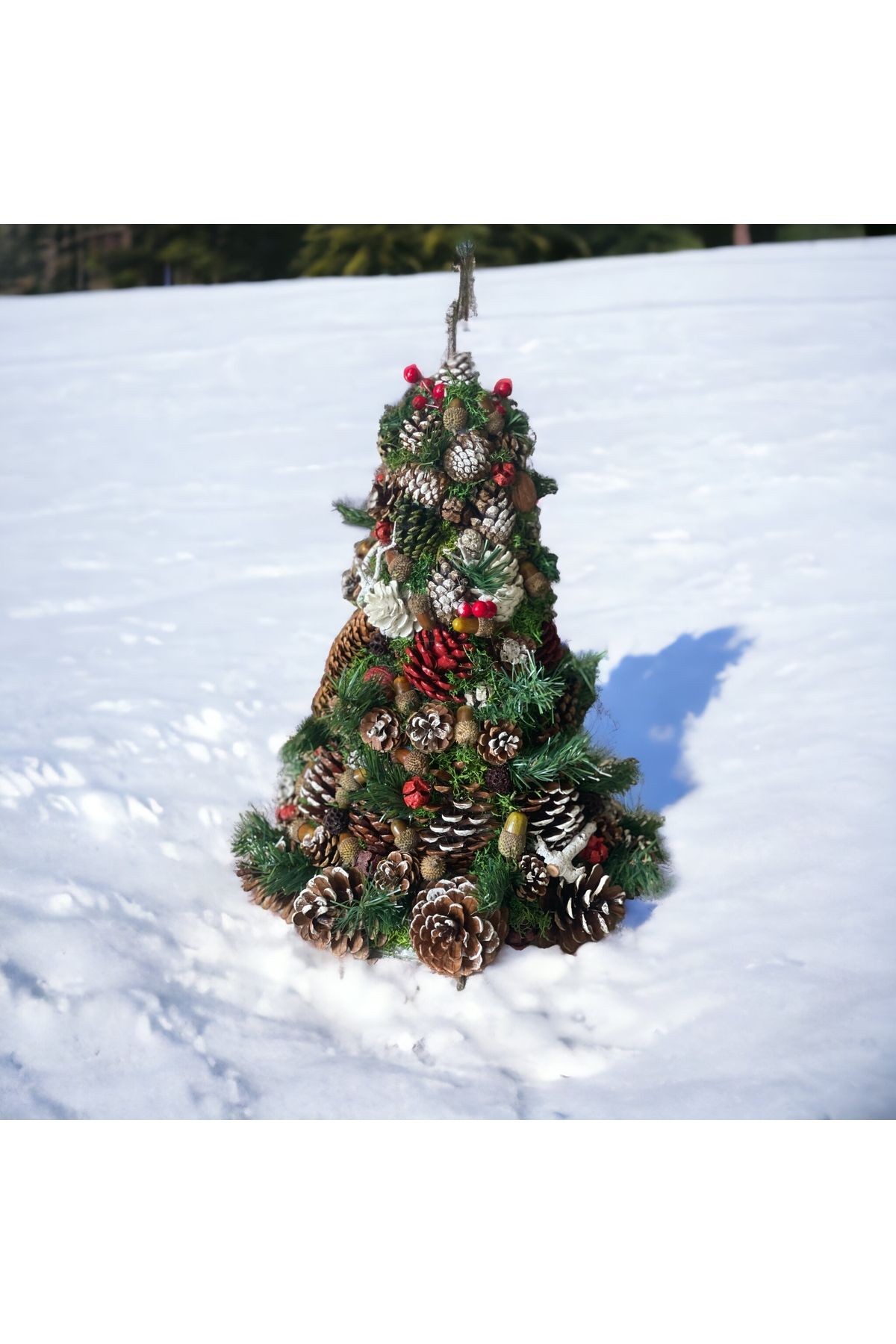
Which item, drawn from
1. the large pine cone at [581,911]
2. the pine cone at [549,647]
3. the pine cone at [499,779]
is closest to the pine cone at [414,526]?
the pine cone at [549,647]

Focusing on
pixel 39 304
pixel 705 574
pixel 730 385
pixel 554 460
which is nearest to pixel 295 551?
pixel 554 460

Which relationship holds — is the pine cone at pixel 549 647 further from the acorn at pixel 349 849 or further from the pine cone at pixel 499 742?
the acorn at pixel 349 849

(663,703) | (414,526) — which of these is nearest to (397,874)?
(414,526)

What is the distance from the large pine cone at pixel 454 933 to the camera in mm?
2119

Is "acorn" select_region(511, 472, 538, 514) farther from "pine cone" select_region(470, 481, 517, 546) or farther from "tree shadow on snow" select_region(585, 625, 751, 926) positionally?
"tree shadow on snow" select_region(585, 625, 751, 926)

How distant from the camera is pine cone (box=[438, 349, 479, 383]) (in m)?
2.11

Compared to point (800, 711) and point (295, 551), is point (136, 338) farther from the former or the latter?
point (800, 711)

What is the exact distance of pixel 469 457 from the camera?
6.75 feet

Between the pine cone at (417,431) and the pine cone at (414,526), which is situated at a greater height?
the pine cone at (417,431)

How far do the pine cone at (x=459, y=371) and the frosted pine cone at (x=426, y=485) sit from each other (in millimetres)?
139

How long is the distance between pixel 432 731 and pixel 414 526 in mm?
308

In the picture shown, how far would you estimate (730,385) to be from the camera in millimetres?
4168

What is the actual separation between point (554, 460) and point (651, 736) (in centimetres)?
138

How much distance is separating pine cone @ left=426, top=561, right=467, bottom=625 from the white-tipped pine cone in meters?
0.05
